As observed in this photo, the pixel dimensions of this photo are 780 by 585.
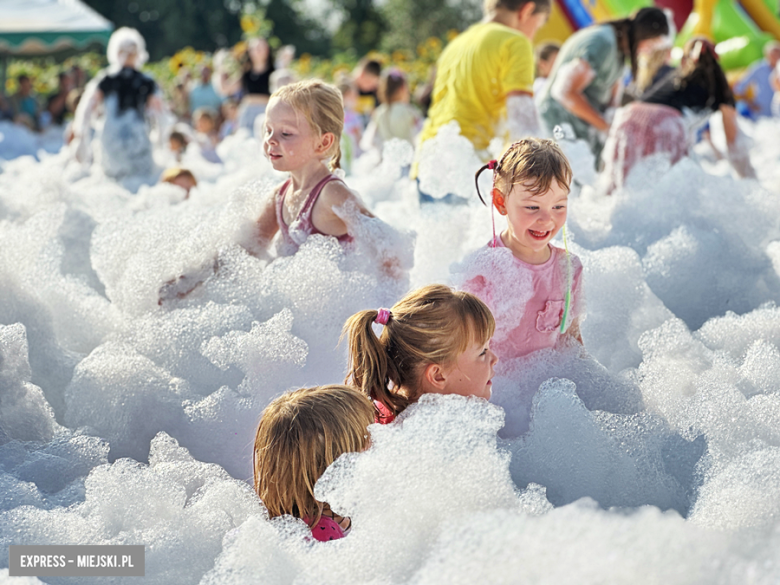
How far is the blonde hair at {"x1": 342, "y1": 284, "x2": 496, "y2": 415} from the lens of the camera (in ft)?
6.12

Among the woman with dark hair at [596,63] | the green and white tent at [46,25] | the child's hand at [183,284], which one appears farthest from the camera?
the green and white tent at [46,25]

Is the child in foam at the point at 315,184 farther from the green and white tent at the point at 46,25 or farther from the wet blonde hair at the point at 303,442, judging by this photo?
the green and white tent at the point at 46,25

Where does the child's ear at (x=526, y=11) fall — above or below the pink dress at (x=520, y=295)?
above

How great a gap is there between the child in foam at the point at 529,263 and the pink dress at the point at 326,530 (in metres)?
0.78

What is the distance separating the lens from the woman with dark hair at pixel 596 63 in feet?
12.8

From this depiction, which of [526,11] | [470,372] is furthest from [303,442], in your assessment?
[526,11]

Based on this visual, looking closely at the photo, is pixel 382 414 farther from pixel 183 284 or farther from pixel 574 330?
pixel 183 284

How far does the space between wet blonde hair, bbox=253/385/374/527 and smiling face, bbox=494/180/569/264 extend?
0.76m

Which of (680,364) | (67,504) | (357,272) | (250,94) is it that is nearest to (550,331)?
(680,364)

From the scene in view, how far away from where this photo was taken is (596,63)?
393cm

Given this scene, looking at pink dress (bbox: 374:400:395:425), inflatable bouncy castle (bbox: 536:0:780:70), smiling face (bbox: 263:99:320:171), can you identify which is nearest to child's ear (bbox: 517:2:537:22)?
smiling face (bbox: 263:99:320:171)

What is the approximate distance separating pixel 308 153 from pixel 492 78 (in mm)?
1094

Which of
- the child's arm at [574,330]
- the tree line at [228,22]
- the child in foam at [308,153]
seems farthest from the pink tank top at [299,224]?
the tree line at [228,22]

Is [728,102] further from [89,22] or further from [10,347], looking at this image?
[89,22]
